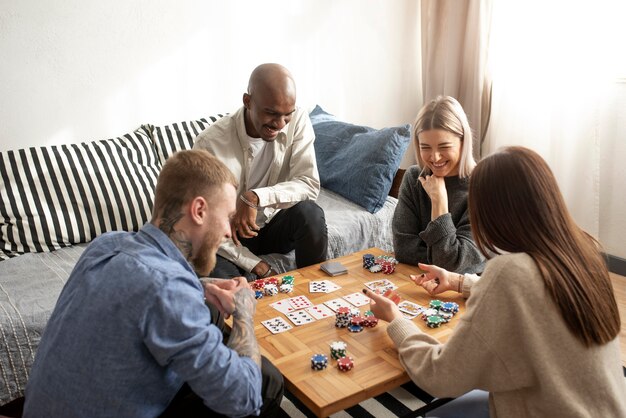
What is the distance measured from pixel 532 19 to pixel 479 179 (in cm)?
242

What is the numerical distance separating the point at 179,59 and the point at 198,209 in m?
2.11

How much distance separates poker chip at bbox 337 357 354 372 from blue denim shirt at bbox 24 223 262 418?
0.32 meters

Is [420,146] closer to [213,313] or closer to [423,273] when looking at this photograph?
[423,273]

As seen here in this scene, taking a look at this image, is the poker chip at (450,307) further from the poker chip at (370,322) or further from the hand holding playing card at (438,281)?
the poker chip at (370,322)

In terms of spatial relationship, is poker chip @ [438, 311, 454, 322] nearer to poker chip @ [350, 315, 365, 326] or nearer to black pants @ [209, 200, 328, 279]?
poker chip @ [350, 315, 365, 326]

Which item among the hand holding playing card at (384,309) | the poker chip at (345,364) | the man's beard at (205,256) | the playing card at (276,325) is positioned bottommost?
the playing card at (276,325)

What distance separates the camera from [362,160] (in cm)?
314

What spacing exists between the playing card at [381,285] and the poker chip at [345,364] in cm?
49

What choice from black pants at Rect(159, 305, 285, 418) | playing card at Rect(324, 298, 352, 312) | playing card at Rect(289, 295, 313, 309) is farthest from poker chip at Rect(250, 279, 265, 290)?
black pants at Rect(159, 305, 285, 418)

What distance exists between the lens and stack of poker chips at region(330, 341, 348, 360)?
60.6 inches

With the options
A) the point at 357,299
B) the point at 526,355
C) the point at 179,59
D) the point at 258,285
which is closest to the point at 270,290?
the point at 258,285

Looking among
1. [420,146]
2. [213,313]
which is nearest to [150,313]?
[213,313]

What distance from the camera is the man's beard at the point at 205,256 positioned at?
1376mm

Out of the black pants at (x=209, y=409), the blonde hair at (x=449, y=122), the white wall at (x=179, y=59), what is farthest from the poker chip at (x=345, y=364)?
the white wall at (x=179, y=59)
